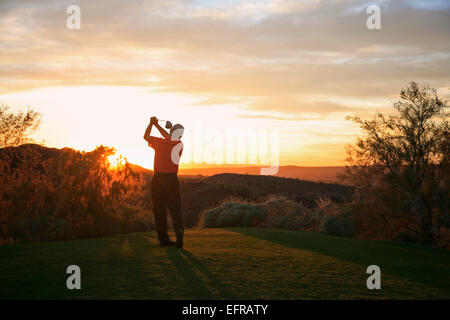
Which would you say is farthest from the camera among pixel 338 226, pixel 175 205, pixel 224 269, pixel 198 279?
pixel 338 226

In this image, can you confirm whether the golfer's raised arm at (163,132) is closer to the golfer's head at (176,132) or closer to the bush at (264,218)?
the golfer's head at (176,132)

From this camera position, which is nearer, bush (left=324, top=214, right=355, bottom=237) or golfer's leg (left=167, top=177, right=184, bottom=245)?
golfer's leg (left=167, top=177, right=184, bottom=245)

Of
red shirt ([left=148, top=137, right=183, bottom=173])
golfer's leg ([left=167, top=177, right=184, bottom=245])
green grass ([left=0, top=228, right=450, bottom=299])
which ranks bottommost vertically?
green grass ([left=0, top=228, right=450, bottom=299])

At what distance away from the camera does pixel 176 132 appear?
1032cm

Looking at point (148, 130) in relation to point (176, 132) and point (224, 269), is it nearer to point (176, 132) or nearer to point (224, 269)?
point (176, 132)

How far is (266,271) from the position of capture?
7.83 m

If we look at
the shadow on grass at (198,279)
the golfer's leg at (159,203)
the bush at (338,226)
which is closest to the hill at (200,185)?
the bush at (338,226)

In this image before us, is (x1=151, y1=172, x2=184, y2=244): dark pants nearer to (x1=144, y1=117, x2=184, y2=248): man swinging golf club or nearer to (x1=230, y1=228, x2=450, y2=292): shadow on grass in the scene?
(x1=144, y1=117, x2=184, y2=248): man swinging golf club

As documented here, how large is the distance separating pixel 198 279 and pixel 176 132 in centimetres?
421

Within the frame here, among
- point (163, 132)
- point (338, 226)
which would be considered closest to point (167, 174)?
point (163, 132)

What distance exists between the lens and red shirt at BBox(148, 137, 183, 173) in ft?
33.2

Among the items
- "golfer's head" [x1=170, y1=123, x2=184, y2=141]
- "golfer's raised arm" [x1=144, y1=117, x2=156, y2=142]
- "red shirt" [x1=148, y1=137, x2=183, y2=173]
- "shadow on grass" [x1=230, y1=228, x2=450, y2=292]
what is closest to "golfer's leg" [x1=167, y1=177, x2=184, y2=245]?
"red shirt" [x1=148, y1=137, x2=183, y2=173]
